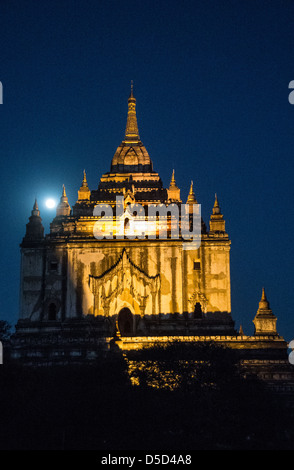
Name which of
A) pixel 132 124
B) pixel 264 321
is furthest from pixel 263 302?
pixel 132 124

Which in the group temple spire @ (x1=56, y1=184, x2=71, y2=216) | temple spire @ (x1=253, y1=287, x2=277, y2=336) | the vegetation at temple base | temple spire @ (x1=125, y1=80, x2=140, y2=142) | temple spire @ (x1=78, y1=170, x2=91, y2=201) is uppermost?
temple spire @ (x1=125, y1=80, x2=140, y2=142)

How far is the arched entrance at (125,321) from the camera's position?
66.8m

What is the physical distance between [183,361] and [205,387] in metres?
3.09

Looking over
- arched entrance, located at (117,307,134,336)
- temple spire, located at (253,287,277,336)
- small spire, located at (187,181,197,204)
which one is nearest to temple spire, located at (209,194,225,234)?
small spire, located at (187,181,197,204)

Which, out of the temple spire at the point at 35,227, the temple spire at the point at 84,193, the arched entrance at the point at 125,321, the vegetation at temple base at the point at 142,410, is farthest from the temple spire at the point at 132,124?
the vegetation at temple base at the point at 142,410

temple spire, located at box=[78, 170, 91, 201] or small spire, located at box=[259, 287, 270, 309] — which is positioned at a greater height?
temple spire, located at box=[78, 170, 91, 201]

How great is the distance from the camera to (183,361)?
188ft

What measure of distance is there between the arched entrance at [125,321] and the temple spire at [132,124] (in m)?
17.2

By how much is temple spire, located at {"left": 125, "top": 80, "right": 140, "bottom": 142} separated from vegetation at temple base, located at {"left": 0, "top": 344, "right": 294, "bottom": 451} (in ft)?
86.9

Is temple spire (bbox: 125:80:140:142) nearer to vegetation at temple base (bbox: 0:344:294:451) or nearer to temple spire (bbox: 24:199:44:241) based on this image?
temple spire (bbox: 24:199:44:241)

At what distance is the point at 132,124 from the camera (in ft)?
261

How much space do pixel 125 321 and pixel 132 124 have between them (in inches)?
761

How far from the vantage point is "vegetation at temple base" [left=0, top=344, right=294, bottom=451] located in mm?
50250
